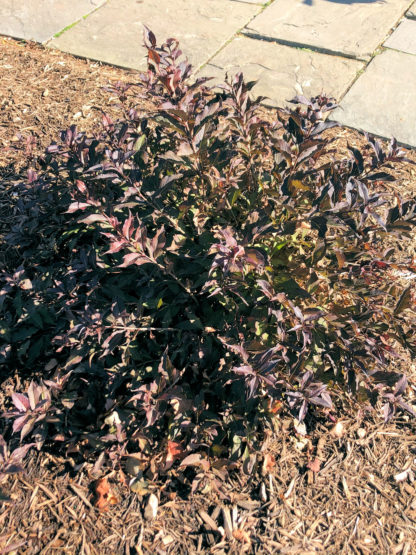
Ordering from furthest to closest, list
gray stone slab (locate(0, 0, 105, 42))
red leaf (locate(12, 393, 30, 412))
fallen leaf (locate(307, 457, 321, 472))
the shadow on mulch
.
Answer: gray stone slab (locate(0, 0, 105, 42)) → fallen leaf (locate(307, 457, 321, 472)) → the shadow on mulch → red leaf (locate(12, 393, 30, 412))

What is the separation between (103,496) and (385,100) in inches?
152

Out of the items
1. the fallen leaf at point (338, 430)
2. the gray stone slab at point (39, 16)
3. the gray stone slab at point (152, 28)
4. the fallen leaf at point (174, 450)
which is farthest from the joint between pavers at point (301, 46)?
the fallen leaf at point (174, 450)

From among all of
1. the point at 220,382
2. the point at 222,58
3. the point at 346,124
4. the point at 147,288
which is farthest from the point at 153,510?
the point at 222,58

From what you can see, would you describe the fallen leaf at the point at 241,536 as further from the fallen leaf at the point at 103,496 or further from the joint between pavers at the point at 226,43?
the joint between pavers at the point at 226,43

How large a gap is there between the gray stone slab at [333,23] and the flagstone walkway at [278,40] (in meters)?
0.01

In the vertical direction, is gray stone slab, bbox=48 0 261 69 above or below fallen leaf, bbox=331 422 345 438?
above

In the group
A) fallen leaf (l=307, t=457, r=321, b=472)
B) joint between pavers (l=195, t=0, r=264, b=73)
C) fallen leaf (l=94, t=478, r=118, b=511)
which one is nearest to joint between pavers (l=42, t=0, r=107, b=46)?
joint between pavers (l=195, t=0, r=264, b=73)

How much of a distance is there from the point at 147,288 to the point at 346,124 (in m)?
2.63

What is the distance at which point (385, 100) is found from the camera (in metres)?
4.29

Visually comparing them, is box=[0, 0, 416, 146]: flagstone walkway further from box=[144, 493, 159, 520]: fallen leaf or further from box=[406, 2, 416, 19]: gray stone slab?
box=[144, 493, 159, 520]: fallen leaf

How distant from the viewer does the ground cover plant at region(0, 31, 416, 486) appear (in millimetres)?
2057

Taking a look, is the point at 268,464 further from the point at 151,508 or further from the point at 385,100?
the point at 385,100

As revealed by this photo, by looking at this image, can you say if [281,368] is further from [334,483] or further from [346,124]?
[346,124]

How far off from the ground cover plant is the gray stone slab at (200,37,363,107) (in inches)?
77.8
